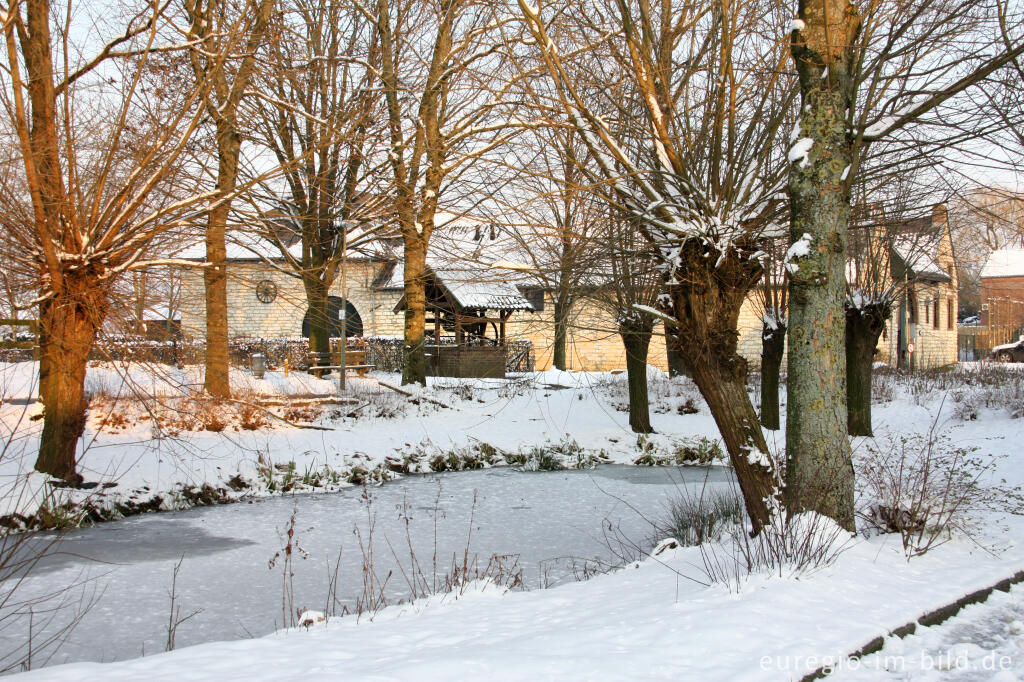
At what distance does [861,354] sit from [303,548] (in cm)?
1082

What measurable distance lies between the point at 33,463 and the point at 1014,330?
62.1 m

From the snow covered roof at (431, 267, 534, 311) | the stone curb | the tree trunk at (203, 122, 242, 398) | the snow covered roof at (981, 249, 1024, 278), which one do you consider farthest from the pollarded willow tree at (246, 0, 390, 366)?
the snow covered roof at (981, 249, 1024, 278)

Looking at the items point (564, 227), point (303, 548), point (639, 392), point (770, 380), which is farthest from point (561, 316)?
point (770, 380)

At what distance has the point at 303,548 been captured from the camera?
27.2 ft

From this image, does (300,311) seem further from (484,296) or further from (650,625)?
(650,625)

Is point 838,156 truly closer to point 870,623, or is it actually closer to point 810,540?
point 810,540

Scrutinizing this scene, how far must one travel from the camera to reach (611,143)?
21.0 feet

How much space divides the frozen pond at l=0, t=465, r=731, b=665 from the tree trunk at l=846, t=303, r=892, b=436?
340 centimetres

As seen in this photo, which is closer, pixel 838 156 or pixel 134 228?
pixel 838 156

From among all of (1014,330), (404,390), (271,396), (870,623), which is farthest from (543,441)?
(1014,330)

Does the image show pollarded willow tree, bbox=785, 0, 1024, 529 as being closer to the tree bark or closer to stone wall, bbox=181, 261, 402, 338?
the tree bark

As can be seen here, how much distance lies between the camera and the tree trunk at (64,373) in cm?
846

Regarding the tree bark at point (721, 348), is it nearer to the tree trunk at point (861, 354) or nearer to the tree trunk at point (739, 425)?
the tree trunk at point (739, 425)

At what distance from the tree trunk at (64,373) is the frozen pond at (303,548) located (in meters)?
1.07
